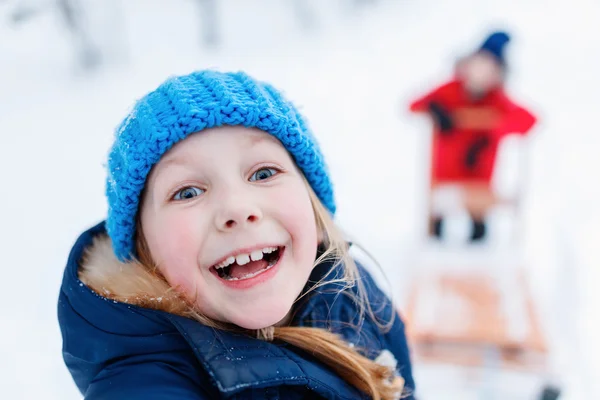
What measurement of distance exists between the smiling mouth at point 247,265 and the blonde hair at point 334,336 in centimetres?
8

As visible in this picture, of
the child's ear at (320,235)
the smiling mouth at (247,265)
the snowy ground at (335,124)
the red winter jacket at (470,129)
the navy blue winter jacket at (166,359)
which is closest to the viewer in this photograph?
the navy blue winter jacket at (166,359)

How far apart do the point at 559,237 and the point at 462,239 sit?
591 mm

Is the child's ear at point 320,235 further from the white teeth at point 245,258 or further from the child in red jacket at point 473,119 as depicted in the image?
the child in red jacket at point 473,119

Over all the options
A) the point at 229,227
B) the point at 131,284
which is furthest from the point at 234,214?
the point at 131,284

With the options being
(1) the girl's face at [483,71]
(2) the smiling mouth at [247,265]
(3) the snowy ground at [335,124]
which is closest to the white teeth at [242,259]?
(2) the smiling mouth at [247,265]

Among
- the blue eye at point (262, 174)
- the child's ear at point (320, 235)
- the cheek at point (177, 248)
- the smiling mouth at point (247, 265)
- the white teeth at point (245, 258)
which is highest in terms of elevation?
the blue eye at point (262, 174)

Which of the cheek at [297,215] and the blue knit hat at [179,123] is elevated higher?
the blue knit hat at [179,123]

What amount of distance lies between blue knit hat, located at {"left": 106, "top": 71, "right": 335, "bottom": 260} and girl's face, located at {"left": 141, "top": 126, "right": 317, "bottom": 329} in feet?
0.08

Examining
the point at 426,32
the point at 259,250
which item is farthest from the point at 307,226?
the point at 426,32

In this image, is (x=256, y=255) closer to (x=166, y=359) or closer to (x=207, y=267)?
(x=207, y=267)

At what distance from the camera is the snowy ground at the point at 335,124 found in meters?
2.60

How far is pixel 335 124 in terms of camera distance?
504 centimetres

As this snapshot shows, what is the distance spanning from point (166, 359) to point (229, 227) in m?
0.23

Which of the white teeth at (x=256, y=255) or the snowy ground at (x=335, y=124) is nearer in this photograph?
the white teeth at (x=256, y=255)
